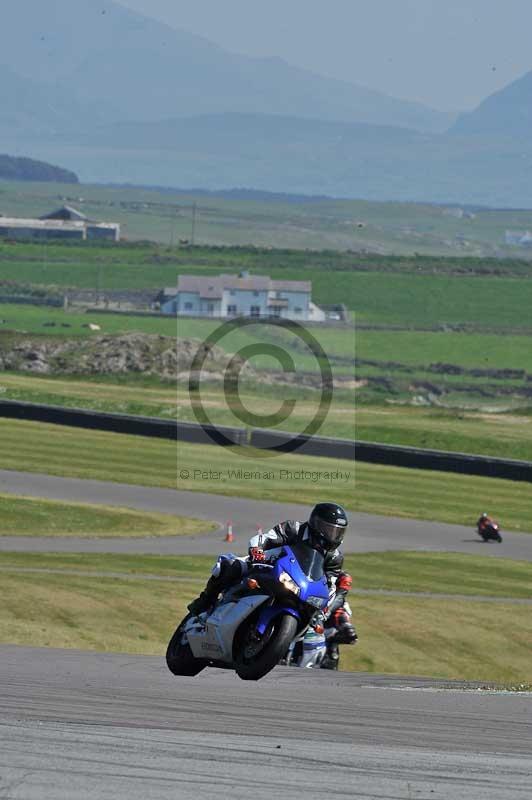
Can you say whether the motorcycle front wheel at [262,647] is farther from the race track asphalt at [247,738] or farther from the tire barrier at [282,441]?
the tire barrier at [282,441]

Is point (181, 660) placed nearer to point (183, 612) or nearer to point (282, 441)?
point (183, 612)

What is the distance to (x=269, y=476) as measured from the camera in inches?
2142

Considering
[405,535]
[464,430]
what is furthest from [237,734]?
[464,430]

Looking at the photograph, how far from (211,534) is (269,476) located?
1344cm

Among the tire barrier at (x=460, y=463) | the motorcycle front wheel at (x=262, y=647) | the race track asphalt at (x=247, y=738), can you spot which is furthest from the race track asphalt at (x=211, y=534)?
the motorcycle front wheel at (x=262, y=647)

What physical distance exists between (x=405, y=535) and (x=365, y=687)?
91.2 ft

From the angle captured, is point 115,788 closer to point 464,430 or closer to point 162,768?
point 162,768

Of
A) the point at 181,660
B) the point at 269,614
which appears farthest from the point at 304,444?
the point at 269,614

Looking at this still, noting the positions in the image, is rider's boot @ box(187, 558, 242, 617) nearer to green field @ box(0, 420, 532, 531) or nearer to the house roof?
green field @ box(0, 420, 532, 531)

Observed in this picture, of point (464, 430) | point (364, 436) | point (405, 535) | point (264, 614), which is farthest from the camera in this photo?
point (464, 430)

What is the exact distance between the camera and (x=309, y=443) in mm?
56469

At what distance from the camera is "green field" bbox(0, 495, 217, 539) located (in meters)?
40.2

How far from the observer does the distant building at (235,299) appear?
136 meters

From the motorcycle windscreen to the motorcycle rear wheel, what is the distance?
1660 mm
